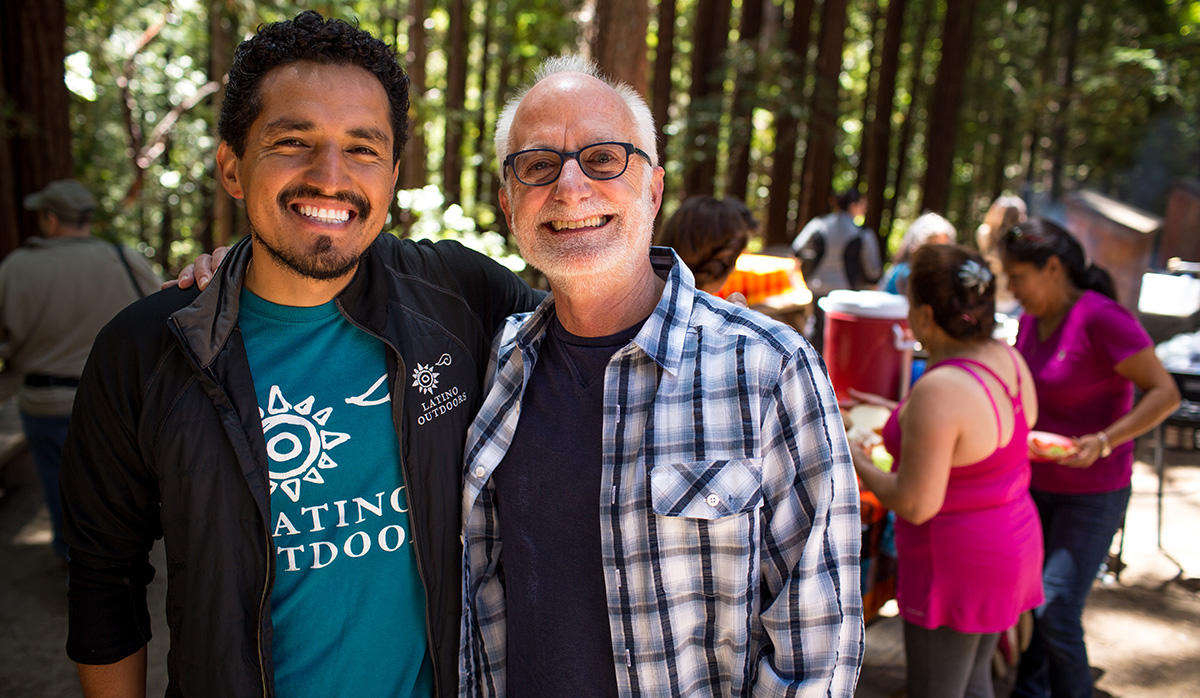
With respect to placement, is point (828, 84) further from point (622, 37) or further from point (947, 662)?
point (947, 662)

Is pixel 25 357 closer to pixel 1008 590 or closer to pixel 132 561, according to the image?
pixel 132 561

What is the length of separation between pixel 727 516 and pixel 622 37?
432 centimetres

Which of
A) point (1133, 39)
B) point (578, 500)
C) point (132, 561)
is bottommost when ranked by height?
point (132, 561)

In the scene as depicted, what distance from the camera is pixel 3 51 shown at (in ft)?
26.6

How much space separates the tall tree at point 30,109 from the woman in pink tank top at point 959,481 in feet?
28.5

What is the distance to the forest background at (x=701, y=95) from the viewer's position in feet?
27.2

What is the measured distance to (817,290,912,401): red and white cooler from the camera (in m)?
3.88

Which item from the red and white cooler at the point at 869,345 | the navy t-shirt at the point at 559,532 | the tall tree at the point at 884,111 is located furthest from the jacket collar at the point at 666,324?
the tall tree at the point at 884,111

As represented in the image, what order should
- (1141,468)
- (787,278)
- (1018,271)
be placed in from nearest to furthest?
(1018,271)
(787,278)
(1141,468)

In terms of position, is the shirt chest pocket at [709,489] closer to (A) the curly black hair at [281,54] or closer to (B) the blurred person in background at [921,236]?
(A) the curly black hair at [281,54]

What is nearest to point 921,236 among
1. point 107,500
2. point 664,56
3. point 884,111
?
point 107,500

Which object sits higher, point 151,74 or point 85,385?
point 151,74

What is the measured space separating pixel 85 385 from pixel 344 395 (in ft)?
1.74

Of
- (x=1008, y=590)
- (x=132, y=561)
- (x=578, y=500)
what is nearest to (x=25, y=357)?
(x=132, y=561)
